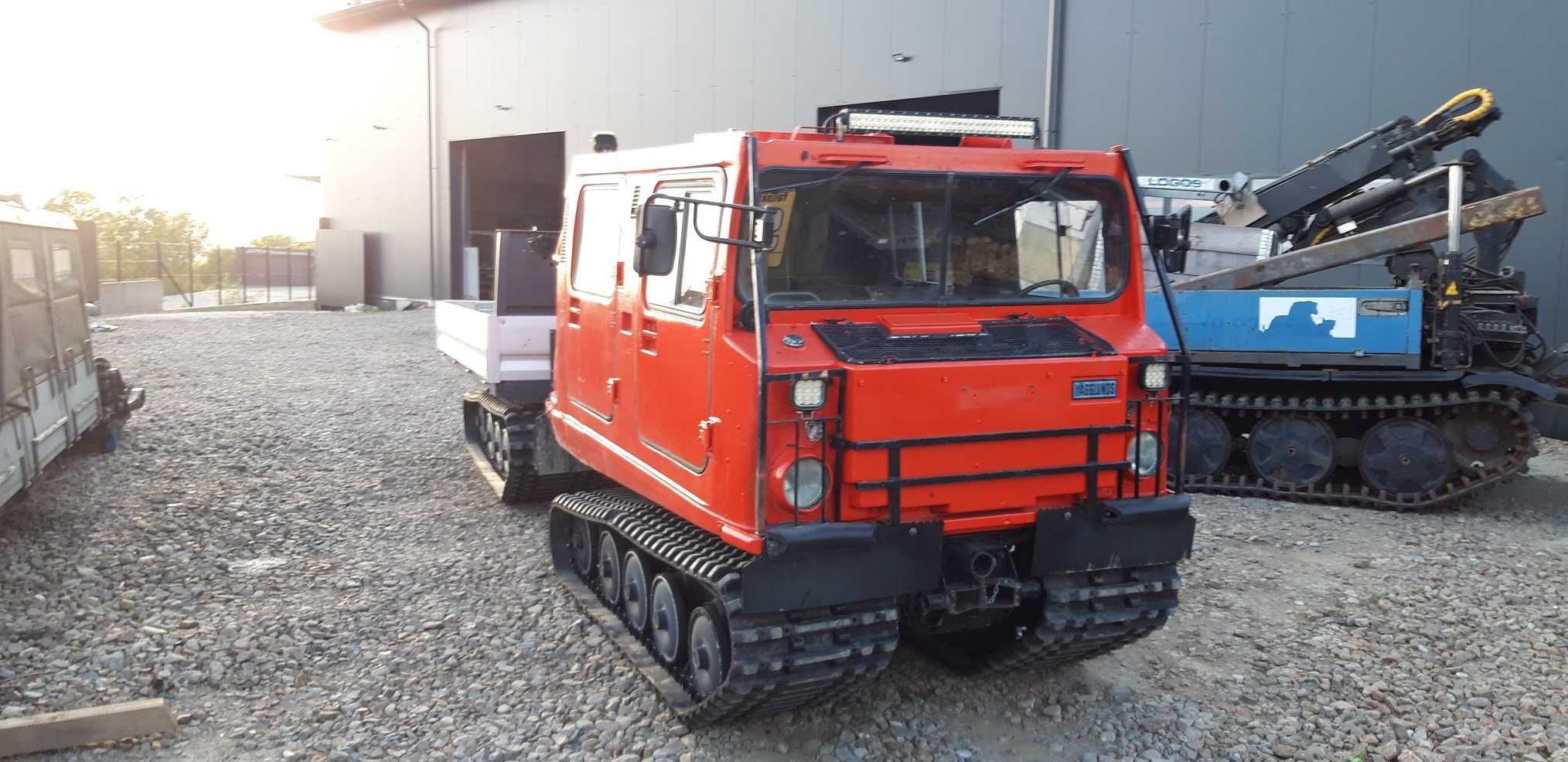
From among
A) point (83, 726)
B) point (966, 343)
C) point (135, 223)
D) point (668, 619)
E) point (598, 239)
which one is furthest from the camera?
point (135, 223)

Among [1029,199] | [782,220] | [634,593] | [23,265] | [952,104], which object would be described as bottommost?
[634,593]

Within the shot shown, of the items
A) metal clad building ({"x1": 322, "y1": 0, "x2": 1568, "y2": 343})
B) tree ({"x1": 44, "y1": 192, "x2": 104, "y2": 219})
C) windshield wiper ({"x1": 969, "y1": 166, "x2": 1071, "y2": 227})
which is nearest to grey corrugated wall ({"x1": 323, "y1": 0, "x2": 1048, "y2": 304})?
metal clad building ({"x1": 322, "y1": 0, "x2": 1568, "y2": 343})

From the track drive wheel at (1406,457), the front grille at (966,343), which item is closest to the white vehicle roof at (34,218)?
the front grille at (966,343)

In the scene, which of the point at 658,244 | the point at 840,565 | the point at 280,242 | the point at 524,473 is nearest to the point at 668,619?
the point at 840,565

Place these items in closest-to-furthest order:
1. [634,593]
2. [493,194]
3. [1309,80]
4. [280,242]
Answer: [634,593], [1309,80], [493,194], [280,242]

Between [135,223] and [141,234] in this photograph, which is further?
[135,223]

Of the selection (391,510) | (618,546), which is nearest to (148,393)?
(391,510)

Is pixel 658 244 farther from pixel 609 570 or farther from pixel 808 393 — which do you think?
pixel 609 570

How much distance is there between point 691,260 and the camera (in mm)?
5004

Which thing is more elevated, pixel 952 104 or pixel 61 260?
pixel 952 104

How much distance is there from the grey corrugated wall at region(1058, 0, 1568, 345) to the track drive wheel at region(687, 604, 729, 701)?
9.52m

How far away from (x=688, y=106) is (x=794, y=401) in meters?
15.7

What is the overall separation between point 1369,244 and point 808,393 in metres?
6.43

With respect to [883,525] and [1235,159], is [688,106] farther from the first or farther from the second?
[883,525]
